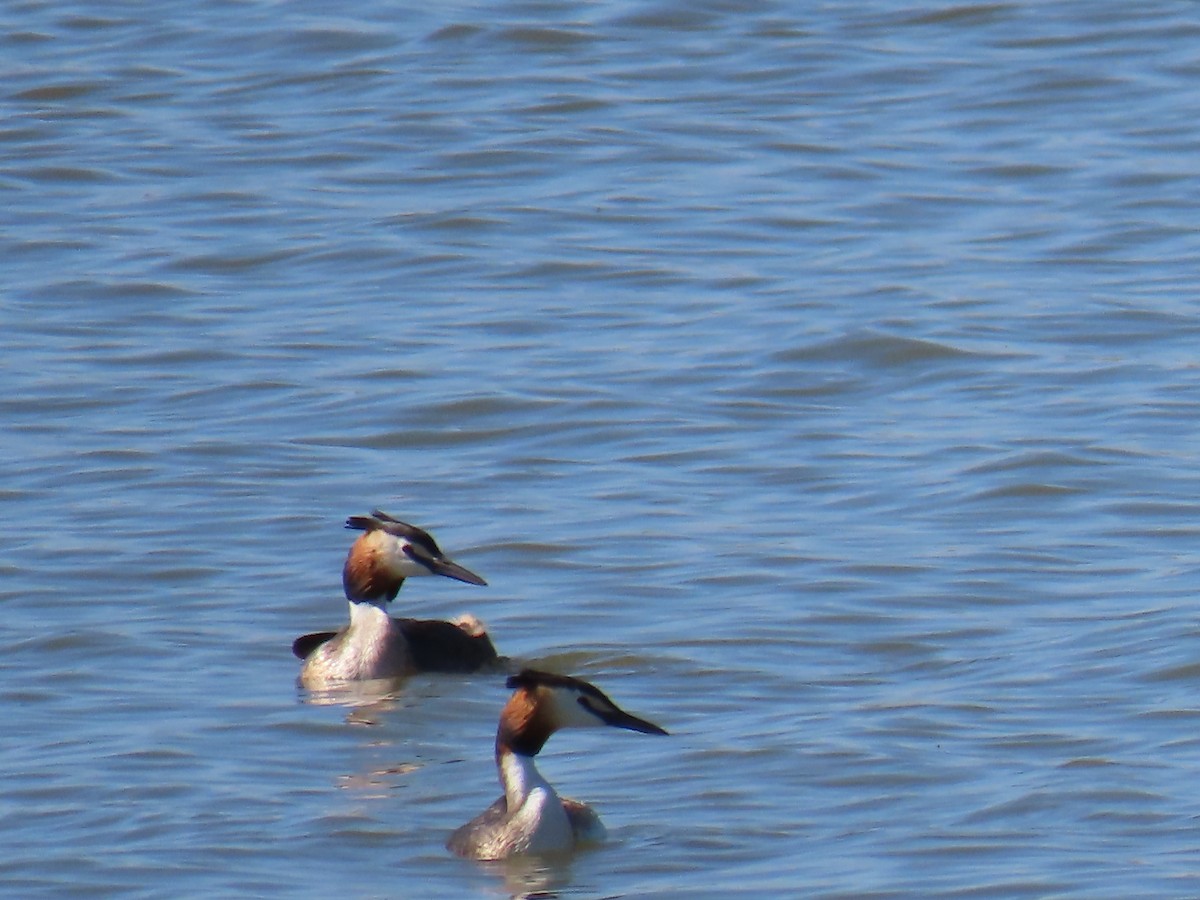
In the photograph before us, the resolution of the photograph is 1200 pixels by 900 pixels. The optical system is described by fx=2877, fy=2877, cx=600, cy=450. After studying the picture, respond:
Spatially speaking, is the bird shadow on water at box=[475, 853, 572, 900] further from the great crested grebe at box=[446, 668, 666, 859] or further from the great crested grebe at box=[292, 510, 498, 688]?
the great crested grebe at box=[292, 510, 498, 688]

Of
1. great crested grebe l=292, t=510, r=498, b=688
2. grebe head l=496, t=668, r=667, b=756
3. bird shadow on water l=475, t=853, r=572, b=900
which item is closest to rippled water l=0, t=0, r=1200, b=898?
bird shadow on water l=475, t=853, r=572, b=900

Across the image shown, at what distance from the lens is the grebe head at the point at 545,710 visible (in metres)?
8.50

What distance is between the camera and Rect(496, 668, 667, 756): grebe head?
8.50 meters

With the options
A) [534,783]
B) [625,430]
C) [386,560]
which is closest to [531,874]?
[534,783]

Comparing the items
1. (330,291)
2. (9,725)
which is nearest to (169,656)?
(9,725)

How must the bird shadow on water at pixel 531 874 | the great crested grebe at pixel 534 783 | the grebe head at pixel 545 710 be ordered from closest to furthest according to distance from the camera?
the bird shadow on water at pixel 531 874 < the great crested grebe at pixel 534 783 < the grebe head at pixel 545 710

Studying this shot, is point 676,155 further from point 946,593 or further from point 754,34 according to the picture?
point 946,593

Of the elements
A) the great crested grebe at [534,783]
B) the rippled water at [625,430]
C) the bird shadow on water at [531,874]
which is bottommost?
the rippled water at [625,430]

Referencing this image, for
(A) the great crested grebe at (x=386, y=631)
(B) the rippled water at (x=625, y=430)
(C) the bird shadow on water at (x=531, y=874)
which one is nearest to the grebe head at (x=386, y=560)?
(A) the great crested grebe at (x=386, y=631)

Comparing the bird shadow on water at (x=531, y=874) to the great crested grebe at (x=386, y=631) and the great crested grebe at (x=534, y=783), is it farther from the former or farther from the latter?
the great crested grebe at (x=386, y=631)

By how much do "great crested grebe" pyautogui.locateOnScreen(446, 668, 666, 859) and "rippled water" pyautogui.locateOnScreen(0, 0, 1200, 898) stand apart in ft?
0.33

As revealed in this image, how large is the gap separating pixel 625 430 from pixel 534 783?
18.7 ft

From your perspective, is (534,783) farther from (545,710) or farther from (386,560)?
(386,560)

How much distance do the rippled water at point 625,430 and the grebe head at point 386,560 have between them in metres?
0.40
